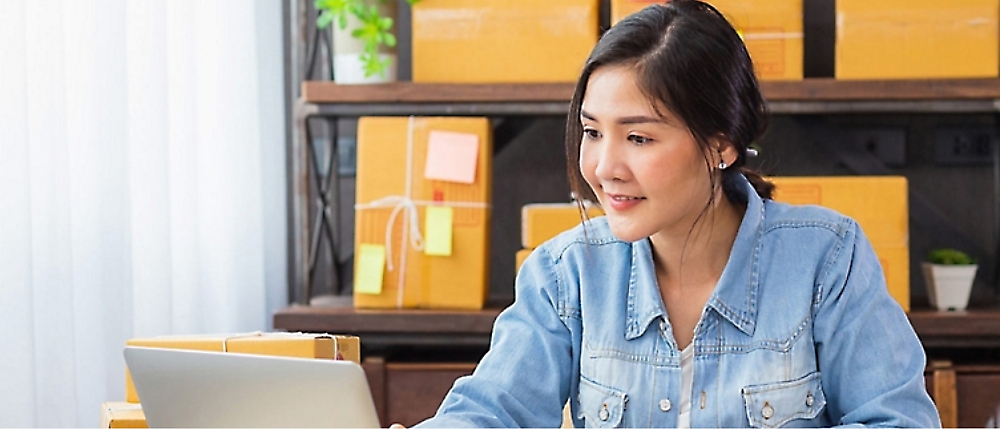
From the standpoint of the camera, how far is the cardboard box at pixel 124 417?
128 centimetres

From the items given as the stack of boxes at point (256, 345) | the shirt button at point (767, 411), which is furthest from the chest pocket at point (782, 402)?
the stack of boxes at point (256, 345)

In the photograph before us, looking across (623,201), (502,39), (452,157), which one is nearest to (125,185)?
(452,157)

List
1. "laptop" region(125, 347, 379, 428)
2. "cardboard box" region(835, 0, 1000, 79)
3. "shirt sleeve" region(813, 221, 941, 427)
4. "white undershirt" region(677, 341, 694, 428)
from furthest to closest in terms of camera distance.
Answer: "cardboard box" region(835, 0, 1000, 79)
"white undershirt" region(677, 341, 694, 428)
"shirt sleeve" region(813, 221, 941, 427)
"laptop" region(125, 347, 379, 428)

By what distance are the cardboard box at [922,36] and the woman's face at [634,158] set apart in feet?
3.68

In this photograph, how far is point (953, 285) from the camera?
2.35 meters

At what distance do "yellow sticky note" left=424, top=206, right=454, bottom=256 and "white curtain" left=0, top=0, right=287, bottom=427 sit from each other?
0.47 m

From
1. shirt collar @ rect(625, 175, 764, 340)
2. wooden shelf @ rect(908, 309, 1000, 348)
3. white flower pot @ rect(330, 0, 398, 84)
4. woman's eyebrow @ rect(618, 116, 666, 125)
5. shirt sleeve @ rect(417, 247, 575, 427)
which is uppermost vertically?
white flower pot @ rect(330, 0, 398, 84)

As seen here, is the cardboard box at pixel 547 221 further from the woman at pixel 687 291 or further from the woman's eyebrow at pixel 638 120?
the woman's eyebrow at pixel 638 120

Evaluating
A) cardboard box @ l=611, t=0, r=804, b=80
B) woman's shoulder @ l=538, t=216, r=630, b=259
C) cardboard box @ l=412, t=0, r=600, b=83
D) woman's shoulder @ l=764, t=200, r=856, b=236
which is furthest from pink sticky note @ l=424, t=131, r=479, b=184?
woman's shoulder @ l=764, t=200, r=856, b=236

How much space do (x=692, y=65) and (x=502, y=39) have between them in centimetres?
115

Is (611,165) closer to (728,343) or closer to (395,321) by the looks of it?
(728,343)

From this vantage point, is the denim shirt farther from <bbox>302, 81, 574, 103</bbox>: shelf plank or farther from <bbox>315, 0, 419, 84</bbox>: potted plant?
<bbox>315, 0, 419, 84</bbox>: potted plant

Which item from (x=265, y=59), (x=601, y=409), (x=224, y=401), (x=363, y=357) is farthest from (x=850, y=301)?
(x=265, y=59)

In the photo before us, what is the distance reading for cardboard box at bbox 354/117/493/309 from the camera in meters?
2.32
